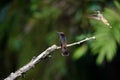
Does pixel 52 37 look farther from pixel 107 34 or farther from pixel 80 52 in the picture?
pixel 107 34

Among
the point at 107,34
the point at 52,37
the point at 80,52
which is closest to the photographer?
the point at 107,34

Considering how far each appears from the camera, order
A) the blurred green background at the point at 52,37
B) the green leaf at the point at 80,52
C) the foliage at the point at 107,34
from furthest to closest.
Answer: the blurred green background at the point at 52,37
the green leaf at the point at 80,52
the foliage at the point at 107,34

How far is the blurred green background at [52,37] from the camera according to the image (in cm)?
125

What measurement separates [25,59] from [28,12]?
0.69 feet

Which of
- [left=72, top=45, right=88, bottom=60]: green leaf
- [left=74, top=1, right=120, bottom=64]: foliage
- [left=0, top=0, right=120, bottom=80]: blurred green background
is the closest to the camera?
[left=74, top=1, right=120, bottom=64]: foliage

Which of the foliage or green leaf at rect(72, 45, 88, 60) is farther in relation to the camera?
green leaf at rect(72, 45, 88, 60)

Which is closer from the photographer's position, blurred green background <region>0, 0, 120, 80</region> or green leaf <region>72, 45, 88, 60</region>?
green leaf <region>72, 45, 88, 60</region>

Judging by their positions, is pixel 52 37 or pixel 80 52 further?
pixel 52 37

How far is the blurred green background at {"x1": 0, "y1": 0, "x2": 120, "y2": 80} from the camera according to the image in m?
1.25

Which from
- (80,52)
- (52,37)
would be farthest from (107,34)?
(52,37)

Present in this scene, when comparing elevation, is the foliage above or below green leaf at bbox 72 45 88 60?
above

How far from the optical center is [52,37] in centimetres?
127

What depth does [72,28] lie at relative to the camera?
1.30m

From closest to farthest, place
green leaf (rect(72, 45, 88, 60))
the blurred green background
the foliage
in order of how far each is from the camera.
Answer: the foliage → green leaf (rect(72, 45, 88, 60)) → the blurred green background
